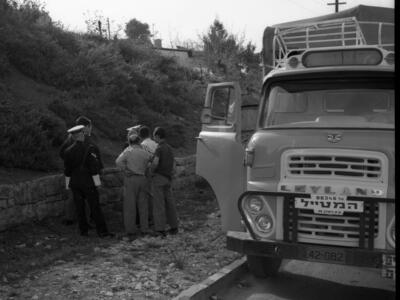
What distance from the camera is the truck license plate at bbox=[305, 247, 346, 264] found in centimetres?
542

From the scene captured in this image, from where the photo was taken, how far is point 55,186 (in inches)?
356

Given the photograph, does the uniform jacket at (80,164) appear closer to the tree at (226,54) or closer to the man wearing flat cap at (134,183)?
the man wearing flat cap at (134,183)

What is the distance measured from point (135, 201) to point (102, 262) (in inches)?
81.7

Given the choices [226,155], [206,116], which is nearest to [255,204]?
[226,155]

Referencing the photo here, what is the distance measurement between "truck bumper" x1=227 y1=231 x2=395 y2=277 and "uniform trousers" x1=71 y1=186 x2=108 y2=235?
311 centimetres

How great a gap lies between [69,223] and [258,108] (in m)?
3.95

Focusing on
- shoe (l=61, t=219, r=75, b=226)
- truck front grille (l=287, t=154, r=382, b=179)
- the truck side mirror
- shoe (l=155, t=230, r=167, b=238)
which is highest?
the truck side mirror

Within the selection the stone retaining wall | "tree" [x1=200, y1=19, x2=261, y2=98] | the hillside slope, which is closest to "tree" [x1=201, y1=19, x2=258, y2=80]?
"tree" [x1=200, y1=19, x2=261, y2=98]

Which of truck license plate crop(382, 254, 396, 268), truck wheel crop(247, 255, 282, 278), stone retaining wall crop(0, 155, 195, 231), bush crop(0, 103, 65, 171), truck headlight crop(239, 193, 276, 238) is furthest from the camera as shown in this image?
bush crop(0, 103, 65, 171)

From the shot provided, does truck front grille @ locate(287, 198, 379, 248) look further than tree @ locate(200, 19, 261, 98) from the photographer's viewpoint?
No

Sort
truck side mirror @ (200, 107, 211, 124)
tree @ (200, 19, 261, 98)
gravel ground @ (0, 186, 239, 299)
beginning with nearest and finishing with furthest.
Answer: gravel ground @ (0, 186, 239, 299)
truck side mirror @ (200, 107, 211, 124)
tree @ (200, 19, 261, 98)

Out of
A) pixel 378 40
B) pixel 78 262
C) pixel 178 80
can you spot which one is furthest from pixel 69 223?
pixel 178 80

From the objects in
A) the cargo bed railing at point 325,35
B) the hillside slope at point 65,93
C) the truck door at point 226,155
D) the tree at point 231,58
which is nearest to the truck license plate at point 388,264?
the truck door at point 226,155

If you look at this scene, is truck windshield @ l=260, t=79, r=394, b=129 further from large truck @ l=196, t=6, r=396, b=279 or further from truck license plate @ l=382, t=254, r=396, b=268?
truck license plate @ l=382, t=254, r=396, b=268
